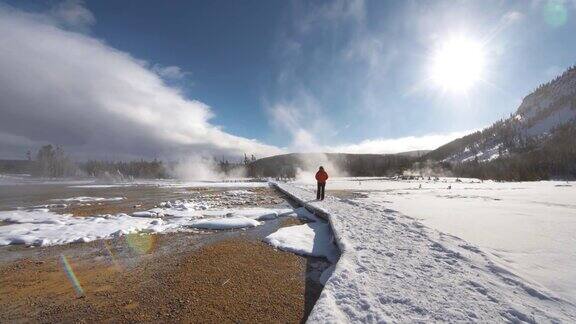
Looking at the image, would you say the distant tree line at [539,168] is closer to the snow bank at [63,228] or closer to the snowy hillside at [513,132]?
the snowy hillside at [513,132]

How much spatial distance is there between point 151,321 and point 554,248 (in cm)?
873

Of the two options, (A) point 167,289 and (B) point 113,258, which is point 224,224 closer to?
(B) point 113,258

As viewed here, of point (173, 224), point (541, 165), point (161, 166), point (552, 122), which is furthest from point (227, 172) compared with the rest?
point (552, 122)

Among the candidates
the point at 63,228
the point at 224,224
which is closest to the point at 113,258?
the point at 224,224

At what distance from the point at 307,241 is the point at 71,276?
6173mm

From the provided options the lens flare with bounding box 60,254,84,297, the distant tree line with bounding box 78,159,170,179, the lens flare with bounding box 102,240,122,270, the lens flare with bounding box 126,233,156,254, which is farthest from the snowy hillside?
the lens flare with bounding box 60,254,84,297

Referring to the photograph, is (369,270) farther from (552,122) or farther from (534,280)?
(552,122)

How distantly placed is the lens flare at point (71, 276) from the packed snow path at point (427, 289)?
4.73 m

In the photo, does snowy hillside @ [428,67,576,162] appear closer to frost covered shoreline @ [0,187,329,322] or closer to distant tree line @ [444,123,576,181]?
distant tree line @ [444,123,576,181]

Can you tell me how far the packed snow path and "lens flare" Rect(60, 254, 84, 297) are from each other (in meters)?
4.73

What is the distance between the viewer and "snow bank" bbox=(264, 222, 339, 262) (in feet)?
27.4

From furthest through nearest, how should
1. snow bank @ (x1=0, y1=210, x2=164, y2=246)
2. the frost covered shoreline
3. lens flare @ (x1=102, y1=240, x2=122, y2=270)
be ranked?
snow bank @ (x1=0, y1=210, x2=164, y2=246) < lens flare @ (x1=102, y1=240, x2=122, y2=270) < the frost covered shoreline

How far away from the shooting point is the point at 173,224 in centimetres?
1291

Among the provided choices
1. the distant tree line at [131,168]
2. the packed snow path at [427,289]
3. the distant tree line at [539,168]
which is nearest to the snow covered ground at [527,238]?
the packed snow path at [427,289]
